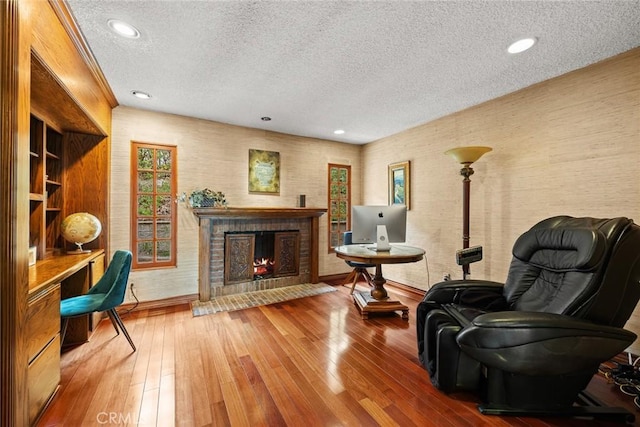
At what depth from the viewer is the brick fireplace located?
3650 millimetres

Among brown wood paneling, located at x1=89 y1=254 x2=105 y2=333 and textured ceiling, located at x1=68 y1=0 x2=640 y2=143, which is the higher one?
textured ceiling, located at x1=68 y1=0 x2=640 y2=143

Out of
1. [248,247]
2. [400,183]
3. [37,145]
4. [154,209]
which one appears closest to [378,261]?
[400,183]

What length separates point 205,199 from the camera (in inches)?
142

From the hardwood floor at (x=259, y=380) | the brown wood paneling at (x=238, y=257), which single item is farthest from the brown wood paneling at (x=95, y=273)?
the brown wood paneling at (x=238, y=257)

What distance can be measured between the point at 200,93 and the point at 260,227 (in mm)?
1982

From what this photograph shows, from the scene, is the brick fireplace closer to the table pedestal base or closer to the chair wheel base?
the table pedestal base

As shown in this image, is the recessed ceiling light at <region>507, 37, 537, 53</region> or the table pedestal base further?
the table pedestal base

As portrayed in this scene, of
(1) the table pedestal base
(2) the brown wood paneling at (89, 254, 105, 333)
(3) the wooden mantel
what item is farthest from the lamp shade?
(2) the brown wood paneling at (89, 254, 105, 333)

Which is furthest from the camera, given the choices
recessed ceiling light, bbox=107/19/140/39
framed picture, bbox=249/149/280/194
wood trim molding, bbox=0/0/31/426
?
framed picture, bbox=249/149/280/194

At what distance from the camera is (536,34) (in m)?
1.91

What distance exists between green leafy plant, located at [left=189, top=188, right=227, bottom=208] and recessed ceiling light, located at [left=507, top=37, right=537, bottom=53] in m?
3.53

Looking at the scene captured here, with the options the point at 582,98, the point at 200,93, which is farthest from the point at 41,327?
the point at 582,98

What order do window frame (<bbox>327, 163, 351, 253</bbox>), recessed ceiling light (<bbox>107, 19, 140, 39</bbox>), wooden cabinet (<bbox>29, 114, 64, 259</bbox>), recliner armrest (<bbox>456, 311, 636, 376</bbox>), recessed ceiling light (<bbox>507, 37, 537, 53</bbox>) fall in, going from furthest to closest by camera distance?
window frame (<bbox>327, 163, 351, 253</bbox>), wooden cabinet (<bbox>29, 114, 64, 259</bbox>), recessed ceiling light (<bbox>507, 37, 537, 53</bbox>), recessed ceiling light (<bbox>107, 19, 140, 39</bbox>), recliner armrest (<bbox>456, 311, 636, 376</bbox>)

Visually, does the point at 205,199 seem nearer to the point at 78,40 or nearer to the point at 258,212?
the point at 258,212
